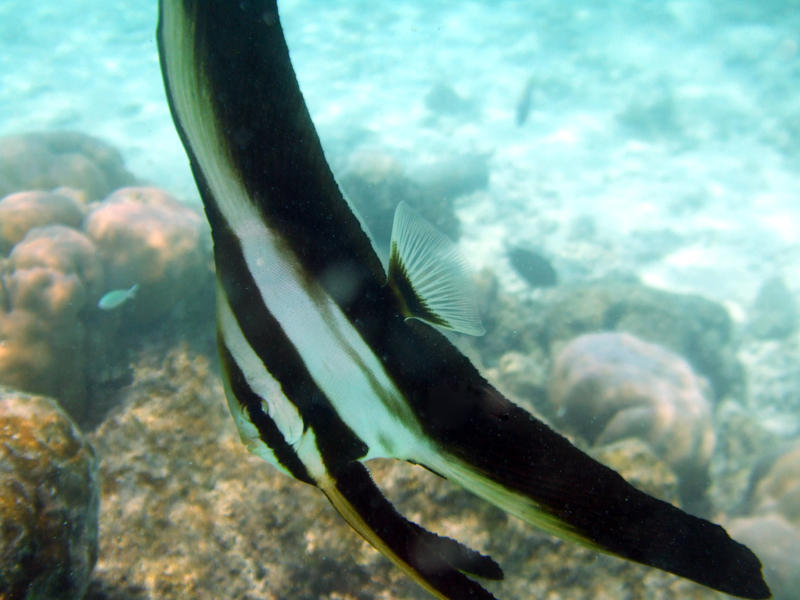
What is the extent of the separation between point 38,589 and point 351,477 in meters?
2.25

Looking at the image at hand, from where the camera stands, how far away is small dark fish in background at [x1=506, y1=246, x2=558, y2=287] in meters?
10.8

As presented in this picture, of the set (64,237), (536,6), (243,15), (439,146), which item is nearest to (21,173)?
(64,237)

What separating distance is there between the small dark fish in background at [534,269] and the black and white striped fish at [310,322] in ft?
35.1

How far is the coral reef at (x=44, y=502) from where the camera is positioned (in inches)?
76.7

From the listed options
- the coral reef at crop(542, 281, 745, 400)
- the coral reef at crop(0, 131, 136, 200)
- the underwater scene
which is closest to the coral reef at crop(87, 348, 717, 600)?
the underwater scene

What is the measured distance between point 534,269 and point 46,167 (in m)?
9.48

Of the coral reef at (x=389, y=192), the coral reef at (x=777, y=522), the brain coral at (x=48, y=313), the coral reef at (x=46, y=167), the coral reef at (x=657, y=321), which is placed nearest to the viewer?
the brain coral at (x=48, y=313)

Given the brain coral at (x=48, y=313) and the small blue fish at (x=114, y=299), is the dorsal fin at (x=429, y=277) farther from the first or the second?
the small blue fish at (x=114, y=299)

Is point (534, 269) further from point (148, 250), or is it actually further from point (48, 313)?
point (48, 313)

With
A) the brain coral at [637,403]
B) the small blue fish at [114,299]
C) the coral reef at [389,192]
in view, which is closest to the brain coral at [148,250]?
the small blue fish at [114,299]

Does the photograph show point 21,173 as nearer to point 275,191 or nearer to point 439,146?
point 275,191

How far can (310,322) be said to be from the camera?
0.52 metres

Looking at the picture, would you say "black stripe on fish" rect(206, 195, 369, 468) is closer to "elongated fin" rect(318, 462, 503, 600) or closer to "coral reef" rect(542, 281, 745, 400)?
"elongated fin" rect(318, 462, 503, 600)

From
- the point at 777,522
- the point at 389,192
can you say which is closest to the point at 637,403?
the point at 777,522
